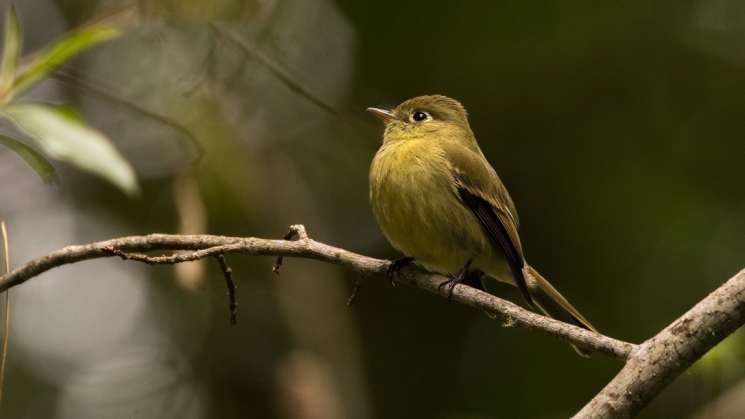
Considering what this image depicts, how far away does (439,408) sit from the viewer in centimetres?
767

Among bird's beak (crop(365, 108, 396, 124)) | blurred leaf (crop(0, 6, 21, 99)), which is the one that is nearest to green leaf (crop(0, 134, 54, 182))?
blurred leaf (crop(0, 6, 21, 99))

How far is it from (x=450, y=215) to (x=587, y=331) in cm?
185

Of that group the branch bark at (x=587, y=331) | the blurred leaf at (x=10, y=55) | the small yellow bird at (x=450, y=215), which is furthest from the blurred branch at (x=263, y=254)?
the small yellow bird at (x=450, y=215)

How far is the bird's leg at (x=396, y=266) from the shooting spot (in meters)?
3.89

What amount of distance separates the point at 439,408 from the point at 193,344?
7.55 feet

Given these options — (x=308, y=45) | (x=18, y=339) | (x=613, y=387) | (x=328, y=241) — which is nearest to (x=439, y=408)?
(x=328, y=241)

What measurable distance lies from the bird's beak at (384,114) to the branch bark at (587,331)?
5.82ft

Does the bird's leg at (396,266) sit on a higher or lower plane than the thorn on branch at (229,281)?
lower

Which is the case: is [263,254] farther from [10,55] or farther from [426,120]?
[426,120]

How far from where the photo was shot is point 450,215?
442 cm

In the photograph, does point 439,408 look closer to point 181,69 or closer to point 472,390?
point 472,390

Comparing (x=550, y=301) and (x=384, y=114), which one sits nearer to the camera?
(x=550, y=301)

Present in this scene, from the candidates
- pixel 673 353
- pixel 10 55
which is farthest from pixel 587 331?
pixel 10 55

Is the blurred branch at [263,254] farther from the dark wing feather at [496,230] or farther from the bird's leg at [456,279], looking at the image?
the dark wing feather at [496,230]
